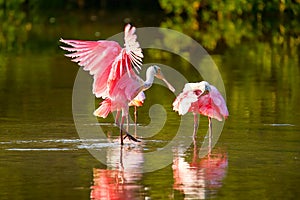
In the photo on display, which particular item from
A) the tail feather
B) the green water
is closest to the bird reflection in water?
the green water

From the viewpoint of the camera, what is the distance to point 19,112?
15359 mm

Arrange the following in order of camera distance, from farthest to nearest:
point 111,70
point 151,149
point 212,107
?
point 212,107, point 111,70, point 151,149

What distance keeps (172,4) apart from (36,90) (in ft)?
73.8

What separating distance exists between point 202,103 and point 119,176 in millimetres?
2947

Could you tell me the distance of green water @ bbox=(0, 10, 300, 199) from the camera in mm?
9852

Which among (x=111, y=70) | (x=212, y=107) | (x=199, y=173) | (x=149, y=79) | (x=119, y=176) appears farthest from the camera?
(x=212, y=107)

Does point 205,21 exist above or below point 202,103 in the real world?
above

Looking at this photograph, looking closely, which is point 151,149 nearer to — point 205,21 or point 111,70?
point 111,70

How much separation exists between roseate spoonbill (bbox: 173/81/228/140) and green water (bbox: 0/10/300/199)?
0.30 meters

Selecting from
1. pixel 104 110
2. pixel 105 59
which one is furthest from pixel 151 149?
pixel 105 59

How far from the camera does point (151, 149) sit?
1221 cm

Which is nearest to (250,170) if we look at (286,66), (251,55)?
(286,66)

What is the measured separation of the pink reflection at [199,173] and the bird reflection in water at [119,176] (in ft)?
1.38

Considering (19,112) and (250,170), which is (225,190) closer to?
(250,170)
